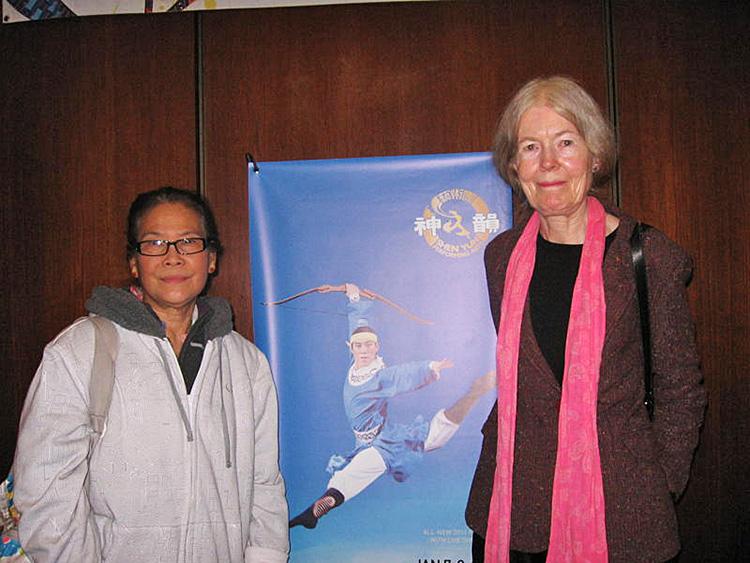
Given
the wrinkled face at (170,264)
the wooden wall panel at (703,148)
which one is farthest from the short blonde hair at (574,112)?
the wrinkled face at (170,264)

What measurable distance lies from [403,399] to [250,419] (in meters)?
0.60

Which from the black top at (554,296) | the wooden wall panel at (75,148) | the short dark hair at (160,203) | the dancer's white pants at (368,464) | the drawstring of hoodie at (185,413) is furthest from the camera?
the wooden wall panel at (75,148)

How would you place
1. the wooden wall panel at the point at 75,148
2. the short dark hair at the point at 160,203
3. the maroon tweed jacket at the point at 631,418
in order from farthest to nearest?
the wooden wall panel at the point at 75,148 < the short dark hair at the point at 160,203 < the maroon tweed jacket at the point at 631,418

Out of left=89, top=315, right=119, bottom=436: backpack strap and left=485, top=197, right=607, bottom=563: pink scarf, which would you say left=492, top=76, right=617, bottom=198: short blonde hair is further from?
left=89, top=315, right=119, bottom=436: backpack strap

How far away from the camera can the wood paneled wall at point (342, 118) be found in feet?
7.33

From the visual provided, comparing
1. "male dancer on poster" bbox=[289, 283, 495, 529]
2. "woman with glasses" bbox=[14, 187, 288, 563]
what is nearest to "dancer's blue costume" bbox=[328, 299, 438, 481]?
"male dancer on poster" bbox=[289, 283, 495, 529]

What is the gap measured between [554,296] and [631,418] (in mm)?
364

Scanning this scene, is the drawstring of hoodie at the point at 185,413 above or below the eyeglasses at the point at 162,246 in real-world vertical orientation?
below

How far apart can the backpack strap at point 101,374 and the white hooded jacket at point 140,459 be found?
17 millimetres

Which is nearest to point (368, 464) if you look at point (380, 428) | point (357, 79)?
point (380, 428)

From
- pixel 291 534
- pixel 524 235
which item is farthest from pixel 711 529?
pixel 291 534

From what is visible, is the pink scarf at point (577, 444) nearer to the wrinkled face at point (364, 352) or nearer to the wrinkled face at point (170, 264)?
the wrinkled face at point (364, 352)

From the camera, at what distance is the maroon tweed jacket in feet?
4.86

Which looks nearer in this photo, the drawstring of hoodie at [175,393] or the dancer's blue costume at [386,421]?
the drawstring of hoodie at [175,393]
